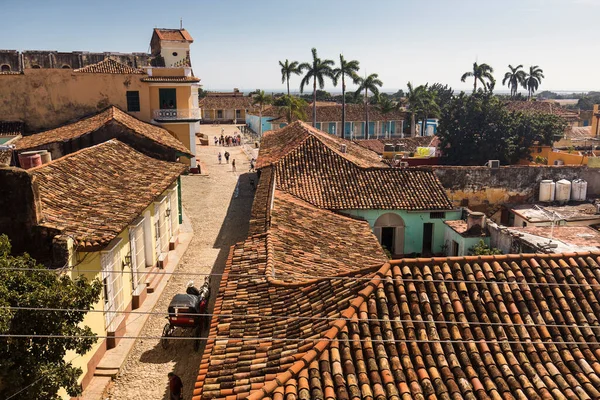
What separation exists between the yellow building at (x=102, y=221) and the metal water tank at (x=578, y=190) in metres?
17.0

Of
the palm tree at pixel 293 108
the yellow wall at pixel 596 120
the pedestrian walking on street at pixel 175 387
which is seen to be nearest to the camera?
the pedestrian walking on street at pixel 175 387

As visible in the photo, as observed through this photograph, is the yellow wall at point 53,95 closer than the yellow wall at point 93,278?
No

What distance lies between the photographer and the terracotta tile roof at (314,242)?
11.6 m

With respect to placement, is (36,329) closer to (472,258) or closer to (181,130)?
(472,258)

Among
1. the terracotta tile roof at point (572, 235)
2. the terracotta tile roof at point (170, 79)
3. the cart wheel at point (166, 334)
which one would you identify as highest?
the terracotta tile roof at point (170, 79)

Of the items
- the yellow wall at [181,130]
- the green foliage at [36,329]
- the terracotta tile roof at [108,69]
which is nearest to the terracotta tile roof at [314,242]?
the green foliage at [36,329]

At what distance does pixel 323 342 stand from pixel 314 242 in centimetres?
661

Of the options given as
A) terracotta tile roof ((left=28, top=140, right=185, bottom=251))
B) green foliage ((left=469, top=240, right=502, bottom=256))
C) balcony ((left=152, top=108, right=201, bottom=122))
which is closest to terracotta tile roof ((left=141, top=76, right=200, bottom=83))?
balcony ((left=152, top=108, right=201, bottom=122))

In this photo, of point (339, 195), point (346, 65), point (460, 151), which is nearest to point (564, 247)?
point (339, 195)

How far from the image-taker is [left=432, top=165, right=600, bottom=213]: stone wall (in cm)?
2322

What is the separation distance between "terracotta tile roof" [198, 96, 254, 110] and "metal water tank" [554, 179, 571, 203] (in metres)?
54.3

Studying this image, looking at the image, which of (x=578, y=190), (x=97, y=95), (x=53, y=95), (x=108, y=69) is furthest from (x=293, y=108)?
(x=578, y=190)

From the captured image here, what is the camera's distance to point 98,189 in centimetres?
1419

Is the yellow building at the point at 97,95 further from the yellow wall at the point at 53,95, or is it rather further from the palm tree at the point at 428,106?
the palm tree at the point at 428,106
